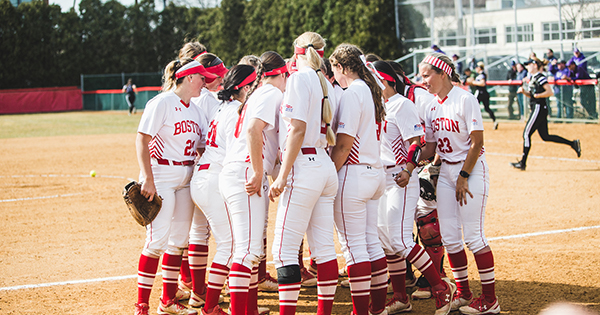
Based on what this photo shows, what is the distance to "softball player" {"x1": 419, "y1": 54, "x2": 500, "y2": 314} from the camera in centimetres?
490

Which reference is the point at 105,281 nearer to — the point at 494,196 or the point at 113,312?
the point at 113,312

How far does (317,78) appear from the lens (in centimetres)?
426

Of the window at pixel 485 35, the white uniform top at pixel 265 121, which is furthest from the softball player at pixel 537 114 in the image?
the window at pixel 485 35

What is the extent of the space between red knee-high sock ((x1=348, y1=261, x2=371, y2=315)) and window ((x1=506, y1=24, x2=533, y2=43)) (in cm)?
2640

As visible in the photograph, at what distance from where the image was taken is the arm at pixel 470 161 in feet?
16.1

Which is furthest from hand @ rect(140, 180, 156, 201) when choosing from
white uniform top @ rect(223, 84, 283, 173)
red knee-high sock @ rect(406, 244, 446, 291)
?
red knee-high sock @ rect(406, 244, 446, 291)

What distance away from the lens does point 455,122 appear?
504cm

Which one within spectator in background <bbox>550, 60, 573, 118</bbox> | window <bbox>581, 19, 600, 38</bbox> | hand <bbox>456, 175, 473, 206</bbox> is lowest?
hand <bbox>456, 175, 473, 206</bbox>

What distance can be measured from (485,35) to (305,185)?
92.5 ft

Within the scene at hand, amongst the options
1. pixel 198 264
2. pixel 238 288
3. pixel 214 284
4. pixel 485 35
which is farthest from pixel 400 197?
pixel 485 35

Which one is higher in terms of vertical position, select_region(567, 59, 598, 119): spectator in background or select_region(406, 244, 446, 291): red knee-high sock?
select_region(567, 59, 598, 119): spectator in background

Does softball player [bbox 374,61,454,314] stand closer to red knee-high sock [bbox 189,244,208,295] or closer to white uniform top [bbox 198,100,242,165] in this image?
white uniform top [bbox 198,100,242,165]

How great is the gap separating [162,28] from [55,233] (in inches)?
1767

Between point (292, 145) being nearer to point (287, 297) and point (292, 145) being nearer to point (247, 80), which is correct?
point (247, 80)
